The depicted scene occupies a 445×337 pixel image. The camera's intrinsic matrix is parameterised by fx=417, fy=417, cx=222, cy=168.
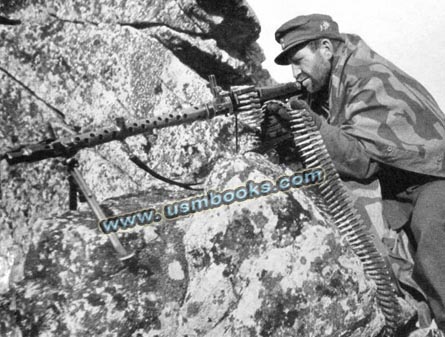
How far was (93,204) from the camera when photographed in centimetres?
373

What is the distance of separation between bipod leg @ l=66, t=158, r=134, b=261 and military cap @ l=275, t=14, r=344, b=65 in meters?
3.09

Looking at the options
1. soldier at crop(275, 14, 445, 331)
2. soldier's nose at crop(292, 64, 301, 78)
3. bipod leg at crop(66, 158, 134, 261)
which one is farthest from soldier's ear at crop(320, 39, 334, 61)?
bipod leg at crop(66, 158, 134, 261)

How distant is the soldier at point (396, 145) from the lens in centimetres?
434

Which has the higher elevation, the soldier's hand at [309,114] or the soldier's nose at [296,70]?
the soldier's nose at [296,70]

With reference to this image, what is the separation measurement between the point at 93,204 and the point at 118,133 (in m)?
0.99

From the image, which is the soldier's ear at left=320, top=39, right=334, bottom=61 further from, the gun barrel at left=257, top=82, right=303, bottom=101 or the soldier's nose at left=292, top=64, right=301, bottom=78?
the gun barrel at left=257, top=82, right=303, bottom=101

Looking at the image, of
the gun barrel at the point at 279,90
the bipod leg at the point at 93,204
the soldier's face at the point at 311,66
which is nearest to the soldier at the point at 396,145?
the soldier's face at the point at 311,66

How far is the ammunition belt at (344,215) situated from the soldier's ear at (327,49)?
96 cm

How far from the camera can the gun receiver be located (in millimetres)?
3902

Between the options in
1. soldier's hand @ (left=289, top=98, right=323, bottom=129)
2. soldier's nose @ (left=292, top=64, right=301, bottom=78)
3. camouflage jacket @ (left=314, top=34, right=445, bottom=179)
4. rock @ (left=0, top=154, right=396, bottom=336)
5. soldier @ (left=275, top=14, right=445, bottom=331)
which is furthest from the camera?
soldier's nose @ (left=292, top=64, right=301, bottom=78)

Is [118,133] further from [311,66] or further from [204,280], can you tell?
[311,66]

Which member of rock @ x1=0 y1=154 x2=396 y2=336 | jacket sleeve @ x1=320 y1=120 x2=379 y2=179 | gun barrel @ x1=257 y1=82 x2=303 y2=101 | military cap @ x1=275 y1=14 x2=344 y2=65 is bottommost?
rock @ x1=0 y1=154 x2=396 y2=336

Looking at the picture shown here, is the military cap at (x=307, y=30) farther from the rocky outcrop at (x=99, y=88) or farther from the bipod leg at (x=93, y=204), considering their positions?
the bipod leg at (x=93, y=204)

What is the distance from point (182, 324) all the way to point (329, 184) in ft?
7.41
